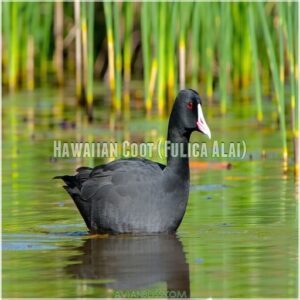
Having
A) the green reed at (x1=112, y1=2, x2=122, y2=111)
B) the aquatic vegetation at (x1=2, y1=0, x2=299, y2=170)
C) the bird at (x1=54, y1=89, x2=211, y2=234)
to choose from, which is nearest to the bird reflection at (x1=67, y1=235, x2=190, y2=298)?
the bird at (x1=54, y1=89, x2=211, y2=234)

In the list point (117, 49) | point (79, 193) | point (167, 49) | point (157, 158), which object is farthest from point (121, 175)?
point (167, 49)

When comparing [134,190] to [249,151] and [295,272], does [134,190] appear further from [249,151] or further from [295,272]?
[249,151]

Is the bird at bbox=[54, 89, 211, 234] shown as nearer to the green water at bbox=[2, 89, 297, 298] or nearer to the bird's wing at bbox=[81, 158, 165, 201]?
the bird's wing at bbox=[81, 158, 165, 201]

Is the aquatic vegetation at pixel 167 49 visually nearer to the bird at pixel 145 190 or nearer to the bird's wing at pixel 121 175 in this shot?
the bird at pixel 145 190

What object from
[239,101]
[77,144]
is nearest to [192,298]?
[77,144]

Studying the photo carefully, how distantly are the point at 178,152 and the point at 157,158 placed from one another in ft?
11.8

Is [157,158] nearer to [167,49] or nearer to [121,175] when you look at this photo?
[167,49]

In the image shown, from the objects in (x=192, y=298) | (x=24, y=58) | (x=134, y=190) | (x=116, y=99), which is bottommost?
(x=192, y=298)

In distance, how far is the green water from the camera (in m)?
6.41

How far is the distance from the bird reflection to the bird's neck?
0.55 meters

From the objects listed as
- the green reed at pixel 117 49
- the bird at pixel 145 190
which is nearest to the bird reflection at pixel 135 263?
the bird at pixel 145 190

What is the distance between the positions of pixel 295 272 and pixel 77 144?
6.52 metres

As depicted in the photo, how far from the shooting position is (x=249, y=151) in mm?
12172

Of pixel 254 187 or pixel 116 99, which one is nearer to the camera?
pixel 254 187
